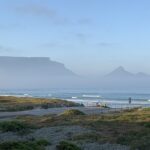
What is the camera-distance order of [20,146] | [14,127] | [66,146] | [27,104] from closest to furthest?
[20,146] < [66,146] < [14,127] < [27,104]

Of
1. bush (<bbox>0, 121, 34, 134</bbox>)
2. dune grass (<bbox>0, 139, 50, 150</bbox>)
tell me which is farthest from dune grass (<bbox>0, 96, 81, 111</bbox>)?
dune grass (<bbox>0, 139, 50, 150</bbox>)

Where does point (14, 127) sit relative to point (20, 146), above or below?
above

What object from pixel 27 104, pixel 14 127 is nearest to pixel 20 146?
pixel 14 127

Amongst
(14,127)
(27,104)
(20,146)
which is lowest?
(20,146)

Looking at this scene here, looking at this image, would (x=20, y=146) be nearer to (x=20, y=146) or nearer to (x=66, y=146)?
(x=20, y=146)

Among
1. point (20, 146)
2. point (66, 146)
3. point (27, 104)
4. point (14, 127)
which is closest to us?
point (20, 146)

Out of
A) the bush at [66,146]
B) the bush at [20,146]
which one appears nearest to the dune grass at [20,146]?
the bush at [20,146]

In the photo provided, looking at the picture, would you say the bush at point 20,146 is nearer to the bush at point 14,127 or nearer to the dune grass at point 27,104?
the bush at point 14,127

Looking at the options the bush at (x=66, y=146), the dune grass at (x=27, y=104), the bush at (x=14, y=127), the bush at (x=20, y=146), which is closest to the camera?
the bush at (x=20, y=146)

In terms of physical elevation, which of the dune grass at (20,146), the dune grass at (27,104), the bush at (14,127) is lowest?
the dune grass at (20,146)

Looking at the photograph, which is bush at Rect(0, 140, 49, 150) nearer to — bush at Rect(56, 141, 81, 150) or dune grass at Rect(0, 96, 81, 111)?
bush at Rect(56, 141, 81, 150)

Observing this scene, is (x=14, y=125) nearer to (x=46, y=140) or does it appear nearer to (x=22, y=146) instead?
(x=46, y=140)

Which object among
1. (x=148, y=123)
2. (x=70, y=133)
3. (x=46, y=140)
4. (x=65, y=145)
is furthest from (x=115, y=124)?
(x=65, y=145)

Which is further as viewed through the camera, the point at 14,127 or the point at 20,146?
the point at 14,127
